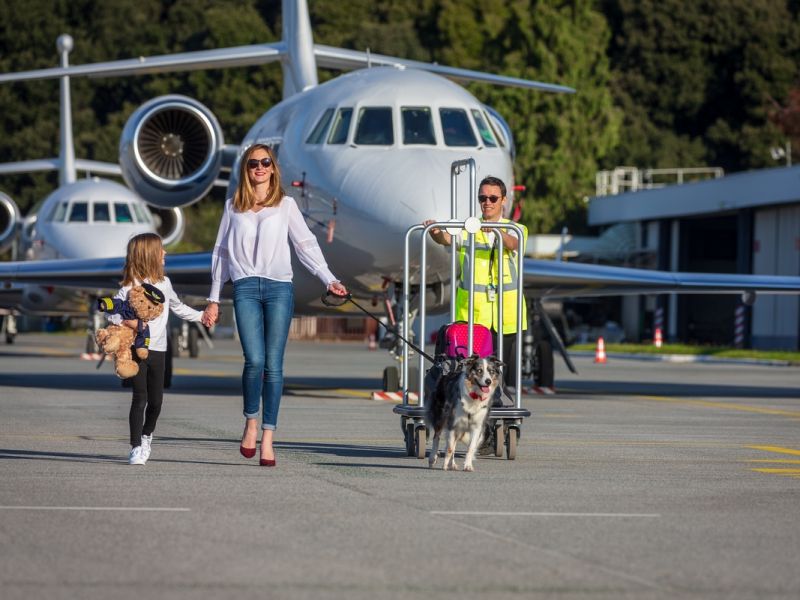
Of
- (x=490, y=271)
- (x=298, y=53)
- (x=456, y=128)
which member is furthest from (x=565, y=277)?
(x=490, y=271)

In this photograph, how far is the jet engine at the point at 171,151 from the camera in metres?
22.2

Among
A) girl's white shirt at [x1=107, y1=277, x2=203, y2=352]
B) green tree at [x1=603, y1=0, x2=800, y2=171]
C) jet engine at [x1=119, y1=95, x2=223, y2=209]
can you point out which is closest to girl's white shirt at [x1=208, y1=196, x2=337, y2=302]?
girl's white shirt at [x1=107, y1=277, x2=203, y2=352]

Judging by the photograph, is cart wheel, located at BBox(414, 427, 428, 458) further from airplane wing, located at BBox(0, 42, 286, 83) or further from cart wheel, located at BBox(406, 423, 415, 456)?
airplane wing, located at BBox(0, 42, 286, 83)

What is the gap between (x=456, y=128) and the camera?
1664 centimetres

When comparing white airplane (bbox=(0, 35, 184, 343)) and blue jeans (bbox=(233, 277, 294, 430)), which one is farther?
white airplane (bbox=(0, 35, 184, 343))

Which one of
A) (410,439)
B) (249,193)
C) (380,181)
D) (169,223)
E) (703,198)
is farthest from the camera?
(703,198)

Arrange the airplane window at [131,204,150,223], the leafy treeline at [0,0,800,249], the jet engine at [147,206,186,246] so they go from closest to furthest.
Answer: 1. the airplane window at [131,204,150,223]
2. the jet engine at [147,206,186,246]
3. the leafy treeline at [0,0,800,249]

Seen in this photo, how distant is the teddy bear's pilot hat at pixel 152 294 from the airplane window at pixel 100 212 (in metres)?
24.1

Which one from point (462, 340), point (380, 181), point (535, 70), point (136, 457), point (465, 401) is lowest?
point (136, 457)

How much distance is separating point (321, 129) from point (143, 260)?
280 inches

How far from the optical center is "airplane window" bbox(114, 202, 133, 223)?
33969 millimetres

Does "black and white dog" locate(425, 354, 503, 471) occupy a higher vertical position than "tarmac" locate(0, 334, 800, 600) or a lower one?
higher

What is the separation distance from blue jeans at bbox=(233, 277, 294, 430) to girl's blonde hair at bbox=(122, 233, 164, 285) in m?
0.64

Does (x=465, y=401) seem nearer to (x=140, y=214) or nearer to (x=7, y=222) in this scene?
(x=140, y=214)
